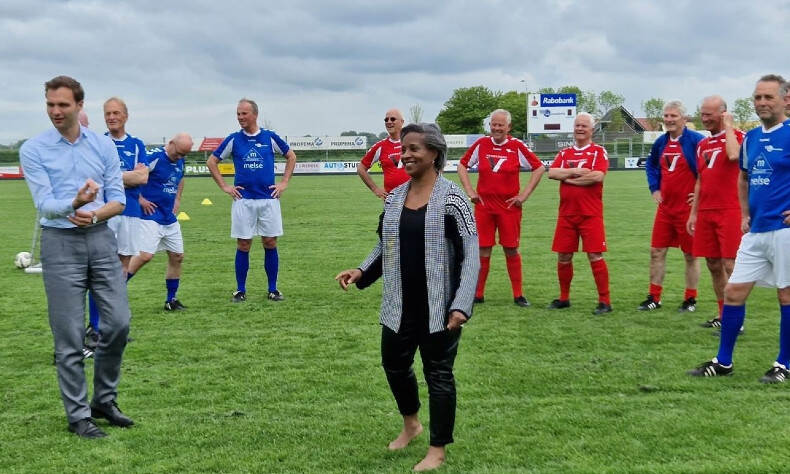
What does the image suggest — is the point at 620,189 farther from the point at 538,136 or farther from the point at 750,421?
the point at 538,136

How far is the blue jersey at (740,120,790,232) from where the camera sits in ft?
18.5

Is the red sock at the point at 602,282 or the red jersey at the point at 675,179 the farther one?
the red sock at the point at 602,282

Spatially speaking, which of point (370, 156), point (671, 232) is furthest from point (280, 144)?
point (671, 232)

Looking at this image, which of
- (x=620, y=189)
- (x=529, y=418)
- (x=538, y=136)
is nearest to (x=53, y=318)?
(x=529, y=418)

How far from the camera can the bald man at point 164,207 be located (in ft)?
26.9

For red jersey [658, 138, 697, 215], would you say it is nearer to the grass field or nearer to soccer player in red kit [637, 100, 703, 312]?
soccer player in red kit [637, 100, 703, 312]

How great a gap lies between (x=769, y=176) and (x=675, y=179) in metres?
2.72

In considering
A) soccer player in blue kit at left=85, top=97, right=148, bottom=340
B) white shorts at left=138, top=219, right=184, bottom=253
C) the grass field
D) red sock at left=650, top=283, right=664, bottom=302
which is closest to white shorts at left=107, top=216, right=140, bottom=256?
soccer player in blue kit at left=85, top=97, right=148, bottom=340

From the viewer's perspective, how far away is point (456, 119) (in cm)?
9556

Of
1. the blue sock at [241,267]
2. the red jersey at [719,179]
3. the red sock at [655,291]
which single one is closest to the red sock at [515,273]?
the red sock at [655,291]

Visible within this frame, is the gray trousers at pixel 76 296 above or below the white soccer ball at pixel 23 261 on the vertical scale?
above

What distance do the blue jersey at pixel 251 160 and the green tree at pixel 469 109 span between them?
86.0 metres

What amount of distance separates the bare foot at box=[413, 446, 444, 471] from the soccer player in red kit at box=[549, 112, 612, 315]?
15.3 feet

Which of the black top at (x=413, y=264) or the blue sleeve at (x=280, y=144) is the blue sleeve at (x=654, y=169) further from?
the black top at (x=413, y=264)
